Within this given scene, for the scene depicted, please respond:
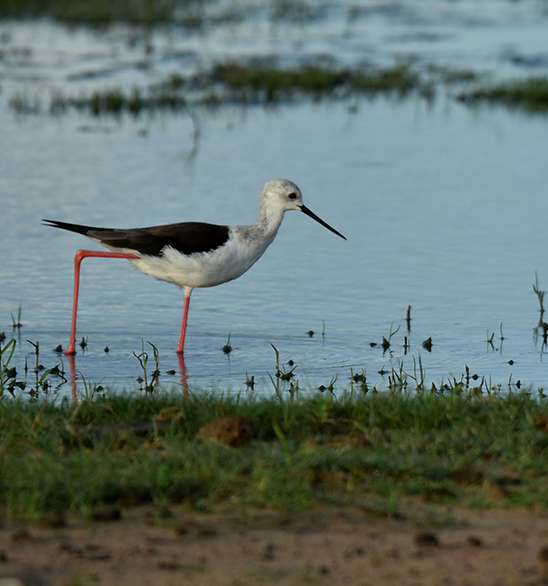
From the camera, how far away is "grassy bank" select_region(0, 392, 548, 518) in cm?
425

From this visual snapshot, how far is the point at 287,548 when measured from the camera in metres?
3.86

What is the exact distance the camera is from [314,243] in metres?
11.4

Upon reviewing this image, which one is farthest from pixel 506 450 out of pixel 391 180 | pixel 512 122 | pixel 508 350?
pixel 512 122

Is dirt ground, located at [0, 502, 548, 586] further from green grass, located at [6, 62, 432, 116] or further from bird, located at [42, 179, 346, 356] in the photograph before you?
green grass, located at [6, 62, 432, 116]

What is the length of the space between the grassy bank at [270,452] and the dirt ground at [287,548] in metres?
0.10

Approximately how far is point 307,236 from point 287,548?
801 centimetres

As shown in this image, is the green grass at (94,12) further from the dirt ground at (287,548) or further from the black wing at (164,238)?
the dirt ground at (287,548)

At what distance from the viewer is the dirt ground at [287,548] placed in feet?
11.9

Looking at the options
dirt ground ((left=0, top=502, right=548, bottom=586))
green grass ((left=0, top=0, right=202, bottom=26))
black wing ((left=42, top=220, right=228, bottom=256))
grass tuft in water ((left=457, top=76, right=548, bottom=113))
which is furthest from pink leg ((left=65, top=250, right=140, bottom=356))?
green grass ((left=0, top=0, right=202, bottom=26))

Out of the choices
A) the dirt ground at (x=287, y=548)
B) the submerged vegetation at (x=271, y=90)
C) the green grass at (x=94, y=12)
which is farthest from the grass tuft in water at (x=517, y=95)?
the dirt ground at (x=287, y=548)

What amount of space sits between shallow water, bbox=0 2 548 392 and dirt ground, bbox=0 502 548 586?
2.28 meters

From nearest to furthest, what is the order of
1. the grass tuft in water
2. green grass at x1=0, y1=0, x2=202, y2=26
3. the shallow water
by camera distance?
the shallow water
the grass tuft in water
green grass at x1=0, y1=0, x2=202, y2=26

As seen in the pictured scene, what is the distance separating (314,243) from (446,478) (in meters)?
6.97

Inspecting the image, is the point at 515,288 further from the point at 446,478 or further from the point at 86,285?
the point at 446,478
